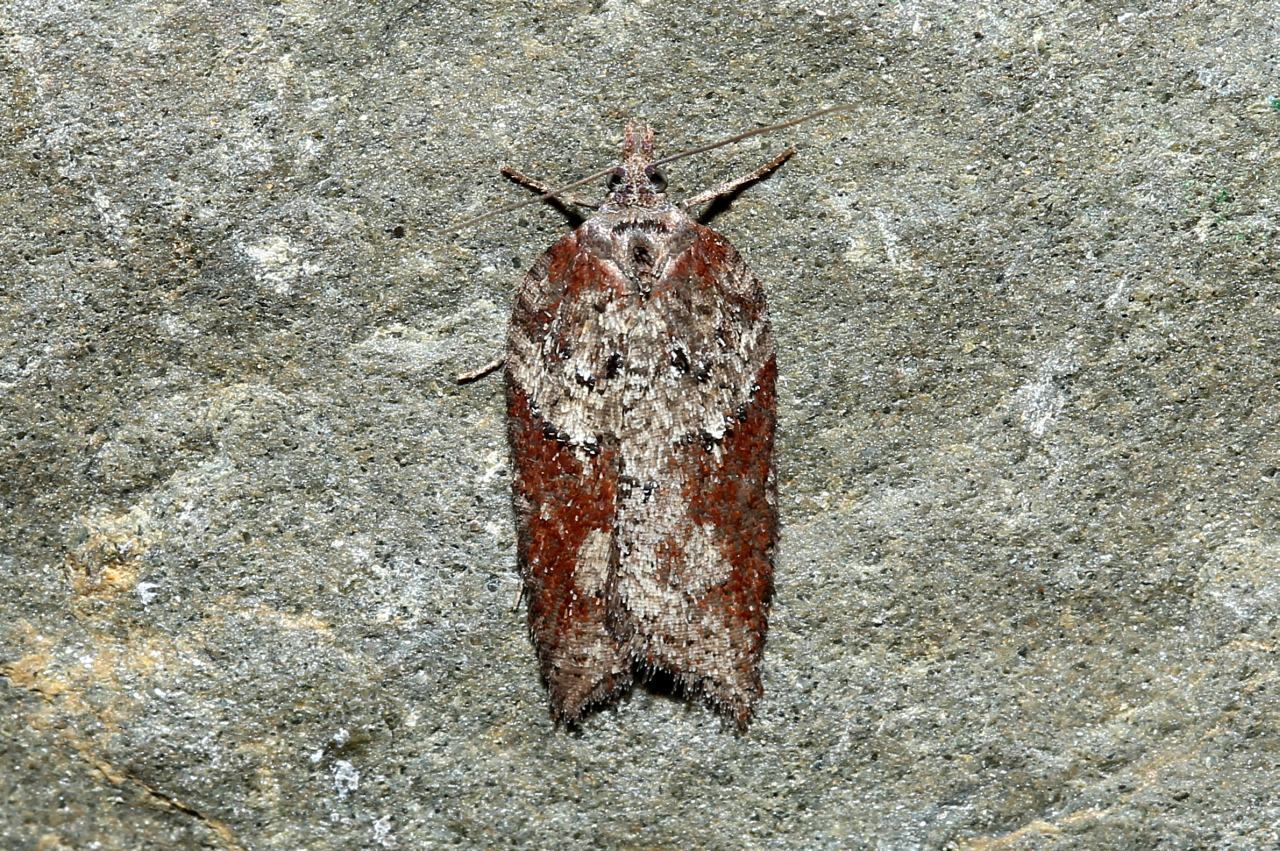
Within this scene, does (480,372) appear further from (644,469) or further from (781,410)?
(781,410)

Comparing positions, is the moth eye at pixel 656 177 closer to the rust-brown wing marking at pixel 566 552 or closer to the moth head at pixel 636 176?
the moth head at pixel 636 176

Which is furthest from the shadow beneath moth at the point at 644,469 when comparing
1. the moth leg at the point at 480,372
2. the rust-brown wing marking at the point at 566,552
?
the moth leg at the point at 480,372

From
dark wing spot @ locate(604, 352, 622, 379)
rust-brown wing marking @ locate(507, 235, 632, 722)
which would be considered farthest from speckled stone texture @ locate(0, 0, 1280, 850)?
dark wing spot @ locate(604, 352, 622, 379)

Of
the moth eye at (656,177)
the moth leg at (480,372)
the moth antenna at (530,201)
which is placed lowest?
the moth leg at (480,372)

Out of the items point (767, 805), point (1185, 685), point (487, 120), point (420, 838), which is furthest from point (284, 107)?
point (1185, 685)

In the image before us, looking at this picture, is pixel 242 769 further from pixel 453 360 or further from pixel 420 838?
pixel 453 360

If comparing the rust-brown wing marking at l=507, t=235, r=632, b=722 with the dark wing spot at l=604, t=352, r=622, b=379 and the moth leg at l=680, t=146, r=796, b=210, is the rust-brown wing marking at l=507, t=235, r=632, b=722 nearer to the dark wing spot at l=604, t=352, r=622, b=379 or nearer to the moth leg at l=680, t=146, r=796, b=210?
the dark wing spot at l=604, t=352, r=622, b=379
